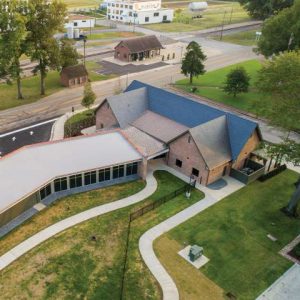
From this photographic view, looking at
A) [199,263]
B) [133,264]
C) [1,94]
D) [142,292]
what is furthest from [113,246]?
[1,94]

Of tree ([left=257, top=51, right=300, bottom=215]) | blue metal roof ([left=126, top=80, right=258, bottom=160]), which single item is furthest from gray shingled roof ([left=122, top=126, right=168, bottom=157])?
tree ([left=257, top=51, right=300, bottom=215])

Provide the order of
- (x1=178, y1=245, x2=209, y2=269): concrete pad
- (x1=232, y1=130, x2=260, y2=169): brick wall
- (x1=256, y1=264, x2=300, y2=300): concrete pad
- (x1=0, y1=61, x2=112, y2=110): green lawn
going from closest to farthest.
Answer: (x1=256, y1=264, x2=300, y2=300): concrete pad < (x1=178, y1=245, x2=209, y2=269): concrete pad < (x1=232, y1=130, x2=260, y2=169): brick wall < (x1=0, y1=61, x2=112, y2=110): green lawn

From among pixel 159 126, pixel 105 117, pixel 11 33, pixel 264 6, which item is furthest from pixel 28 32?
pixel 264 6

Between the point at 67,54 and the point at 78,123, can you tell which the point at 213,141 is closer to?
the point at 78,123

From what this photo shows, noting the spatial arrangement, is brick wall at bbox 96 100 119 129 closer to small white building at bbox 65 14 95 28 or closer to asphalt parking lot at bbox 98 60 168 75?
asphalt parking lot at bbox 98 60 168 75

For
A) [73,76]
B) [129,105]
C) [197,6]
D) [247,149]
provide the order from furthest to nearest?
[197,6] < [73,76] < [129,105] < [247,149]

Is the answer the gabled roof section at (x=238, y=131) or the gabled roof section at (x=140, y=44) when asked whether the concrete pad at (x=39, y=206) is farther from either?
the gabled roof section at (x=140, y=44)
